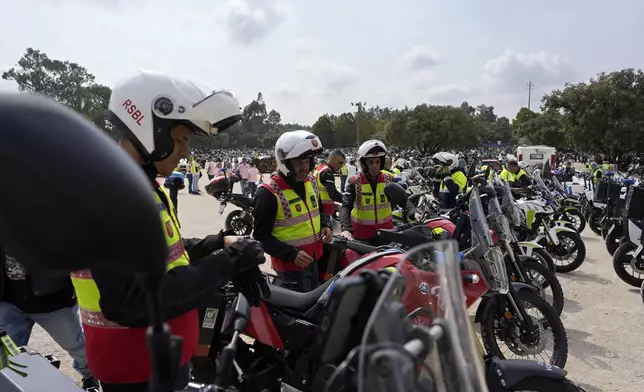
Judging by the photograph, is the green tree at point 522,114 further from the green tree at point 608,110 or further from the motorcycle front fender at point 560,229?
the motorcycle front fender at point 560,229

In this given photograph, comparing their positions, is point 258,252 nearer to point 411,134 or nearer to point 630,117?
point 630,117

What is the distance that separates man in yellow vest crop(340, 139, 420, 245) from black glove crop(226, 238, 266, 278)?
131 inches

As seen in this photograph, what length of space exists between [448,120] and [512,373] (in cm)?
6149

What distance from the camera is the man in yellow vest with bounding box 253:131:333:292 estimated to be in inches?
149

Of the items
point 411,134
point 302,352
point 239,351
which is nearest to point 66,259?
point 302,352

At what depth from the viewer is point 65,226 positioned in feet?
2.12

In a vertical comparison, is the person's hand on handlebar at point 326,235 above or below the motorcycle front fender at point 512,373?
above

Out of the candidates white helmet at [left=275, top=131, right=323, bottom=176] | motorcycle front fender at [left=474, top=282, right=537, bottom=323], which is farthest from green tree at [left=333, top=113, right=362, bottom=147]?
motorcycle front fender at [left=474, top=282, right=537, bottom=323]

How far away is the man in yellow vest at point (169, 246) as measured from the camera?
5.31ft

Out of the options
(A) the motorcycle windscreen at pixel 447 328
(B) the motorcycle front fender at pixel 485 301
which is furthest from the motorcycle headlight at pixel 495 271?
(A) the motorcycle windscreen at pixel 447 328

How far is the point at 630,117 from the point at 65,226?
43389 mm

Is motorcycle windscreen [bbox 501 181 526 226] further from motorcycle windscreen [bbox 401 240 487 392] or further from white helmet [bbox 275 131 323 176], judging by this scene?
motorcycle windscreen [bbox 401 240 487 392]

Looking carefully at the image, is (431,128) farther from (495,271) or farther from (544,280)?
(495,271)

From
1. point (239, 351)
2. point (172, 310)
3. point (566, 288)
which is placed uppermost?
point (172, 310)
